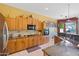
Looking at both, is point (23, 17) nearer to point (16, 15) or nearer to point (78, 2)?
point (16, 15)

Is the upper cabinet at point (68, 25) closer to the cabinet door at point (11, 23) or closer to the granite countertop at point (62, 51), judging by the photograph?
the granite countertop at point (62, 51)

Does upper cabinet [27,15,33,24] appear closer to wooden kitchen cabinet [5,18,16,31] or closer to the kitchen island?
wooden kitchen cabinet [5,18,16,31]

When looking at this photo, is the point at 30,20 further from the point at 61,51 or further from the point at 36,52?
the point at 61,51

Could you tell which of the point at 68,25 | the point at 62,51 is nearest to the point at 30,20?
the point at 68,25

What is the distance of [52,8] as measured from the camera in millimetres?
2363

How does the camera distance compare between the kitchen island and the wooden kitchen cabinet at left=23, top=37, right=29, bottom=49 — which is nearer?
the kitchen island

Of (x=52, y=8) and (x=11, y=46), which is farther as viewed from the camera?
(x=52, y=8)

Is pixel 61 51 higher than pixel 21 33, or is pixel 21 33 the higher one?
pixel 21 33

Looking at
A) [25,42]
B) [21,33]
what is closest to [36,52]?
[25,42]

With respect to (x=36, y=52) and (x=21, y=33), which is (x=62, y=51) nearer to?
(x=36, y=52)

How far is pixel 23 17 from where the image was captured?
2338mm

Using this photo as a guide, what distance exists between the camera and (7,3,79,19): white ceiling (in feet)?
7.57

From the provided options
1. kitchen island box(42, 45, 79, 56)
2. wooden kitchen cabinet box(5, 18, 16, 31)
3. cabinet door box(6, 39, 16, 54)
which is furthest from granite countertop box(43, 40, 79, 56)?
wooden kitchen cabinet box(5, 18, 16, 31)

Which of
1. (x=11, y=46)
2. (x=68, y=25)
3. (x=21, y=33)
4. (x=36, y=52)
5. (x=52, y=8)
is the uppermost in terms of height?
(x=52, y=8)
